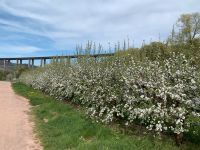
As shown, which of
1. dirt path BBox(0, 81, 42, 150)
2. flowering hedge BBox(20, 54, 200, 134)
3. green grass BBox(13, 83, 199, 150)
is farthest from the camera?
dirt path BBox(0, 81, 42, 150)

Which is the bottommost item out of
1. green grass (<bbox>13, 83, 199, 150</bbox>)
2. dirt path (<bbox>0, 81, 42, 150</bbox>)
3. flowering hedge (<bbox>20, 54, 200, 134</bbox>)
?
dirt path (<bbox>0, 81, 42, 150</bbox>)

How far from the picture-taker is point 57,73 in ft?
79.7

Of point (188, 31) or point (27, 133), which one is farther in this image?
point (188, 31)

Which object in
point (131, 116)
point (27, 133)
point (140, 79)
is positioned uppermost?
point (140, 79)

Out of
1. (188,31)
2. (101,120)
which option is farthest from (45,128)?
(188,31)

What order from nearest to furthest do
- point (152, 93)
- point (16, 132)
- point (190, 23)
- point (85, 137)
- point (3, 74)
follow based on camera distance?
point (152, 93) → point (85, 137) → point (16, 132) → point (190, 23) → point (3, 74)

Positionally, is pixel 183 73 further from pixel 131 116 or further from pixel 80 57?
pixel 80 57

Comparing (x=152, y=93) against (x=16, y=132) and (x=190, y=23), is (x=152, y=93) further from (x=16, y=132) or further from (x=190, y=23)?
(x=190, y=23)

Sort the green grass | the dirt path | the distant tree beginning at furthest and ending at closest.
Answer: the distant tree, the dirt path, the green grass

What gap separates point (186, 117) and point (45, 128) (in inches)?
230

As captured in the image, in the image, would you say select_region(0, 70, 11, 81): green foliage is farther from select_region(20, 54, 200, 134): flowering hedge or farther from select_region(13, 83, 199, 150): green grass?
select_region(20, 54, 200, 134): flowering hedge

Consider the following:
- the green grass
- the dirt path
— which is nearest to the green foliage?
the dirt path

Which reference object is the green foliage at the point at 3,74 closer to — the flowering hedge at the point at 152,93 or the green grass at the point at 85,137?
the green grass at the point at 85,137

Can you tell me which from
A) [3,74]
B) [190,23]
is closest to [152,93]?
[190,23]
